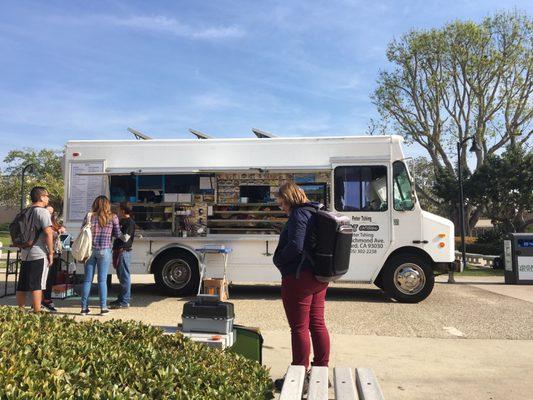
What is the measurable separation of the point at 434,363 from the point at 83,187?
7.16 m

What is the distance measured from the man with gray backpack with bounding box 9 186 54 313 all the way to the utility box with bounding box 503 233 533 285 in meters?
11.8

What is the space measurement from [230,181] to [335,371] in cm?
704

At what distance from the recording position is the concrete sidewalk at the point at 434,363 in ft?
14.2

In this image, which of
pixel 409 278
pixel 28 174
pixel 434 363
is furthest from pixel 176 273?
pixel 28 174

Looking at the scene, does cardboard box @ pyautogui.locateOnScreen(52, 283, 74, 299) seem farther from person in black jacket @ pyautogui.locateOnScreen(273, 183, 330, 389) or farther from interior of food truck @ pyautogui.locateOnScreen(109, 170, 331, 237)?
person in black jacket @ pyautogui.locateOnScreen(273, 183, 330, 389)

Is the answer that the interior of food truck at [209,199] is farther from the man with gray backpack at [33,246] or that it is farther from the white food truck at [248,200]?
the man with gray backpack at [33,246]

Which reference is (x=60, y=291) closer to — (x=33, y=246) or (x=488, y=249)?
(x=33, y=246)

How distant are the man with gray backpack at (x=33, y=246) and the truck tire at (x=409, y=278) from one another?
228 inches

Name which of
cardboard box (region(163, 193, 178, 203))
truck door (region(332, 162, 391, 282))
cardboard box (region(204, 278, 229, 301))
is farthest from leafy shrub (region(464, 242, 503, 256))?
cardboard box (region(163, 193, 178, 203))

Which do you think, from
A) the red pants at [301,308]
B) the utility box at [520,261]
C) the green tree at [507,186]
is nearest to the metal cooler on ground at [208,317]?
the red pants at [301,308]

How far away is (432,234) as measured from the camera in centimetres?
891

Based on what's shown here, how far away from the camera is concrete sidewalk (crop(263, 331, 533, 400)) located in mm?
4336

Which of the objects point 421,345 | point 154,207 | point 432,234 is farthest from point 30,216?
point 432,234

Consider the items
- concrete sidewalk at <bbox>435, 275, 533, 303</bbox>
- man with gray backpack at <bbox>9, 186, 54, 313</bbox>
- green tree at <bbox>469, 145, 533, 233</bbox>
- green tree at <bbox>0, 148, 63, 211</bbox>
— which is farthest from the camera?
green tree at <bbox>0, 148, 63, 211</bbox>
